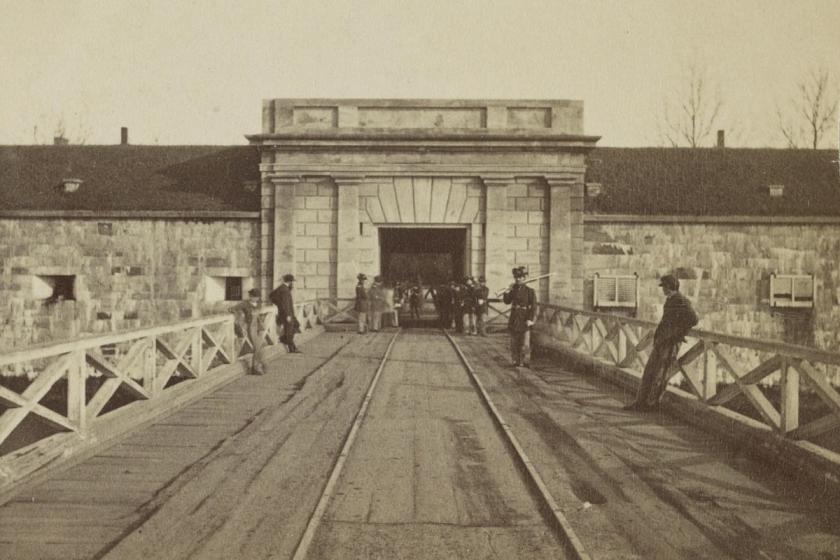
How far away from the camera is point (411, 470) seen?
21.8ft

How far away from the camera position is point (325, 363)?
1447cm

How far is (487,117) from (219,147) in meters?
9.43

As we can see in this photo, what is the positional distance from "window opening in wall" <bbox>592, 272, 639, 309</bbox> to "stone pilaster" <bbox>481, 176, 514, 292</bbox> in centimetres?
256

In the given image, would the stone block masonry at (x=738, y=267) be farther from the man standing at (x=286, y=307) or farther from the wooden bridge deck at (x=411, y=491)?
the wooden bridge deck at (x=411, y=491)

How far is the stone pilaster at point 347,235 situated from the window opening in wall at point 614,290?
6924mm

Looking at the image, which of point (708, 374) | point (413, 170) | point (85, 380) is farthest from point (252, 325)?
point (413, 170)

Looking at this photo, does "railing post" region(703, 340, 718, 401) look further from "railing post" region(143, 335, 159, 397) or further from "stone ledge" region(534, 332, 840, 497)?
"railing post" region(143, 335, 159, 397)

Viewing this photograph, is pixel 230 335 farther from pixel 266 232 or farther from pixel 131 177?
pixel 131 177

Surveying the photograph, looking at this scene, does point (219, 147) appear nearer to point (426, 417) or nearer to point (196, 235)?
point (196, 235)

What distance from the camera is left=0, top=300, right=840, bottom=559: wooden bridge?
4.88 m

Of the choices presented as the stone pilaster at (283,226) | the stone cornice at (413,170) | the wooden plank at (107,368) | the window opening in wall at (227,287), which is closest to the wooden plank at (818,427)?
the wooden plank at (107,368)

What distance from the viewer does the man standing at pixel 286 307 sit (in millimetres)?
15062

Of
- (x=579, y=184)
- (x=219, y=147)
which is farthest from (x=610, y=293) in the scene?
(x=219, y=147)

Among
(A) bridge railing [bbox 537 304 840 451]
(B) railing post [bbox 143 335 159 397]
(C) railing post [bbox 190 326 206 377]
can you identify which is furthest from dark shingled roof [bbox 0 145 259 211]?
(B) railing post [bbox 143 335 159 397]
